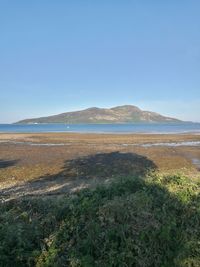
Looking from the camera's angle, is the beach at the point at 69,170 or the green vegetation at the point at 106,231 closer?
the green vegetation at the point at 106,231

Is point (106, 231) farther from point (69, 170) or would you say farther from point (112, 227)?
point (69, 170)

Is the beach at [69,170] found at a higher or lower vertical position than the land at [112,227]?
lower

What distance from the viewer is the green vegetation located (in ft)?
19.4

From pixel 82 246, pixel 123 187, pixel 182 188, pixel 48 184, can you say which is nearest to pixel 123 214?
pixel 82 246

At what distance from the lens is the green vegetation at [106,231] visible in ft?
19.4

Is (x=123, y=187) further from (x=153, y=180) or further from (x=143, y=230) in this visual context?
(x=143, y=230)

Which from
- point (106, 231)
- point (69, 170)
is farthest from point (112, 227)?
point (69, 170)

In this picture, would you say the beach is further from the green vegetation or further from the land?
the green vegetation

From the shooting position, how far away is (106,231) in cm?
621

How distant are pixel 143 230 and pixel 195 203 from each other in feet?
5.54

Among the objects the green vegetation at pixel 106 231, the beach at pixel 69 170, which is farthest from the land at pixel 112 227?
the beach at pixel 69 170

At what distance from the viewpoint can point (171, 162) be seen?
2609cm

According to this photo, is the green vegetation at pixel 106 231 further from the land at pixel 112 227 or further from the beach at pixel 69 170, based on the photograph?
the beach at pixel 69 170

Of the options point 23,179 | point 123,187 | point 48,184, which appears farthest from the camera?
point 23,179
